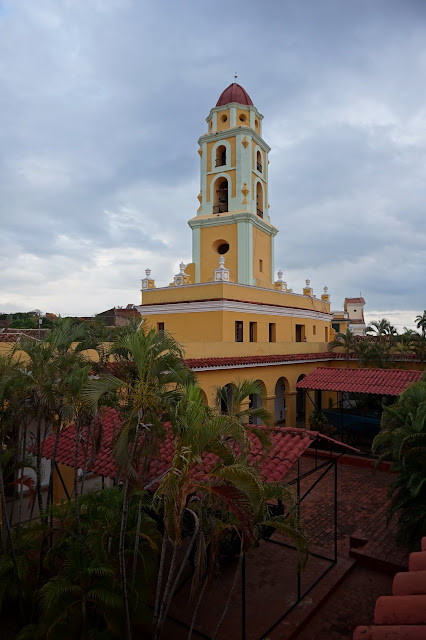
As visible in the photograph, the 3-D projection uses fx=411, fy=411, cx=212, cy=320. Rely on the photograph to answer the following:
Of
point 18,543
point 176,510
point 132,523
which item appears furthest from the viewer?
point 18,543

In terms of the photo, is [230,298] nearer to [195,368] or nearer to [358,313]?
[195,368]

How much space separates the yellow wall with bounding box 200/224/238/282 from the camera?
72.1 feet

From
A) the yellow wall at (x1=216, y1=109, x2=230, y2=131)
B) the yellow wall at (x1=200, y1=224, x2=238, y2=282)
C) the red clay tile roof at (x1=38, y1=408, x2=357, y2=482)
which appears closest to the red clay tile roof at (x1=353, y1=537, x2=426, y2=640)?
the red clay tile roof at (x1=38, y1=408, x2=357, y2=482)

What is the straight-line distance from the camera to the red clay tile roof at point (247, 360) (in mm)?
14836

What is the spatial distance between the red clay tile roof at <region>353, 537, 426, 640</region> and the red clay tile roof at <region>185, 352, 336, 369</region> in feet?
33.6

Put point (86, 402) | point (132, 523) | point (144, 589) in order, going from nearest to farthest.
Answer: point (86, 402)
point (144, 589)
point (132, 523)

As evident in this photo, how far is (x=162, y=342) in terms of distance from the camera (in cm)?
621

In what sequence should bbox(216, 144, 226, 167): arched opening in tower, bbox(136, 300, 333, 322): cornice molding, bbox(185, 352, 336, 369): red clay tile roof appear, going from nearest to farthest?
bbox(185, 352, 336, 369): red clay tile roof < bbox(136, 300, 333, 322): cornice molding < bbox(216, 144, 226, 167): arched opening in tower

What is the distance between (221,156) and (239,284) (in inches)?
341

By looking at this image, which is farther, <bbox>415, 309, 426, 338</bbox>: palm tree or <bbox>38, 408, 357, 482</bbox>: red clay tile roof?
<bbox>415, 309, 426, 338</bbox>: palm tree

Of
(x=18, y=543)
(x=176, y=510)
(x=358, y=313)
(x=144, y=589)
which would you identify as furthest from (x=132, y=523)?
(x=358, y=313)

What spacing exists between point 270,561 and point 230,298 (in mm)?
11798

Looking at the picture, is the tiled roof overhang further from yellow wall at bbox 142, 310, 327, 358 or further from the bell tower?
the bell tower

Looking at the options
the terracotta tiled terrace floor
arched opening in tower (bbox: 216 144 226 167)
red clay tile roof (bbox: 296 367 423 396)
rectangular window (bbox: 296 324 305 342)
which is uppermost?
arched opening in tower (bbox: 216 144 226 167)
